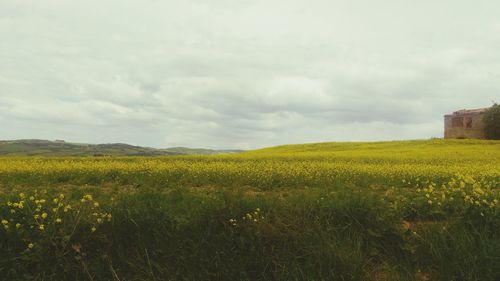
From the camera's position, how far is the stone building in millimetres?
67688

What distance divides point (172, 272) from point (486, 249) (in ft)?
17.8

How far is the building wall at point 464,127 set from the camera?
67.6m

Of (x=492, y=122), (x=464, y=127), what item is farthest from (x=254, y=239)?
(x=464, y=127)

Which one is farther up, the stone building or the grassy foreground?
the stone building

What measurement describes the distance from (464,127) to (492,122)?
1021cm

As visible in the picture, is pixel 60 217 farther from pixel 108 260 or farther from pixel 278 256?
pixel 278 256

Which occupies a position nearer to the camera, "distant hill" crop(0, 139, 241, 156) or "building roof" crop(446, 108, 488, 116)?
"building roof" crop(446, 108, 488, 116)

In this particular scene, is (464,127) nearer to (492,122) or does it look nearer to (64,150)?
(492,122)

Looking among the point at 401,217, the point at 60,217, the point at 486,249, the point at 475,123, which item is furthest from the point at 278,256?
the point at 475,123

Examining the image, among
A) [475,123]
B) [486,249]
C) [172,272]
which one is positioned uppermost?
[475,123]

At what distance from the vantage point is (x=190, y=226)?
24.4 ft

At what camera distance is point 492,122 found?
5994 centimetres

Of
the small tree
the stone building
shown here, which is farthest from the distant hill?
the small tree

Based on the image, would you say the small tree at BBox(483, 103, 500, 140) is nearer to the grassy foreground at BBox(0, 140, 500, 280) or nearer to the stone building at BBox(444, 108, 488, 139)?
the stone building at BBox(444, 108, 488, 139)
